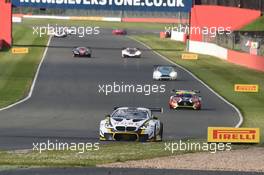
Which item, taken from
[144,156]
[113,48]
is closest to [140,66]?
[113,48]

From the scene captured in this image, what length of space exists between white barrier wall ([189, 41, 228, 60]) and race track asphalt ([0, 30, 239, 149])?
6194 mm

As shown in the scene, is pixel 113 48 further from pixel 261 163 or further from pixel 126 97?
pixel 261 163

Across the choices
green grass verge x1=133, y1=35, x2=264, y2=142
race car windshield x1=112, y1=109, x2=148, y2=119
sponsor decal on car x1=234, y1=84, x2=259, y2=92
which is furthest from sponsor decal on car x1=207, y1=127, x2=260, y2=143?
sponsor decal on car x1=234, y1=84, x2=259, y2=92

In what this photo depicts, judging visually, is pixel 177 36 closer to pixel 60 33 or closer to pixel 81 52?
pixel 60 33

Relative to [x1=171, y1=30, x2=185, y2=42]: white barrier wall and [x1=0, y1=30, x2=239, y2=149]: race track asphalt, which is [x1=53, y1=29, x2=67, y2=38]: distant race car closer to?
[x1=171, y1=30, x2=185, y2=42]: white barrier wall

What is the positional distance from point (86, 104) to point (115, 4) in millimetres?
37181

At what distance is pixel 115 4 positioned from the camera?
81000 mm

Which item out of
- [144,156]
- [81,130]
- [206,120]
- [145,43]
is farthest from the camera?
[145,43]

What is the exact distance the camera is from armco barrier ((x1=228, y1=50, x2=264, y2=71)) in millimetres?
69938

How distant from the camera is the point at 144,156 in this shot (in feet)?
72.8

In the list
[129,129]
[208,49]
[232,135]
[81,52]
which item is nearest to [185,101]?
[129,129]

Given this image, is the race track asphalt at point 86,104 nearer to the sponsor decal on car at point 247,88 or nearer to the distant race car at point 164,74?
the distant race car at point 164,74

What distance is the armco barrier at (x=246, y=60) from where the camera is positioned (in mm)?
69938

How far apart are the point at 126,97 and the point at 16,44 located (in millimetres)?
50347
